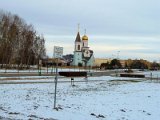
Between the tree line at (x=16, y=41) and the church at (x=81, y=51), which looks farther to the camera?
the church at (x=81, y=51)

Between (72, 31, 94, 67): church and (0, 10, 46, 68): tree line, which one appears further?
(72, 31, 94, 67): church

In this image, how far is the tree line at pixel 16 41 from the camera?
84.2 meters

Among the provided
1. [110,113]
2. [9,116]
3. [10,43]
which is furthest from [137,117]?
[10,43]

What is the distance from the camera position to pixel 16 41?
86.2m

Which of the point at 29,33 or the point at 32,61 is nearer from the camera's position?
the point at 29,33

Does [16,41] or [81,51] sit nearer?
[16,41]

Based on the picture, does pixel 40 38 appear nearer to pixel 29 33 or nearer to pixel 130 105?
pixel 29 33

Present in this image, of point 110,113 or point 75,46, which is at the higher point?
point 75,46

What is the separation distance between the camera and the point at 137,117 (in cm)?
1683

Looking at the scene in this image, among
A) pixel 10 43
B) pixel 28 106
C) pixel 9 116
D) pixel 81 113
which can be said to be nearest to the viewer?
pixel 9 116

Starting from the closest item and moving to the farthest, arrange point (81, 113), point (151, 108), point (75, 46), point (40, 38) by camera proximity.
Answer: point (81, 113)
point (151, 108)
point (40, 38)
point (75, 46)

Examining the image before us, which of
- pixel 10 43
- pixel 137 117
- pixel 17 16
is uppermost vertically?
pixel 17 16

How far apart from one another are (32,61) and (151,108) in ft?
282

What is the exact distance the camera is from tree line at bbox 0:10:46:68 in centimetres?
8425
